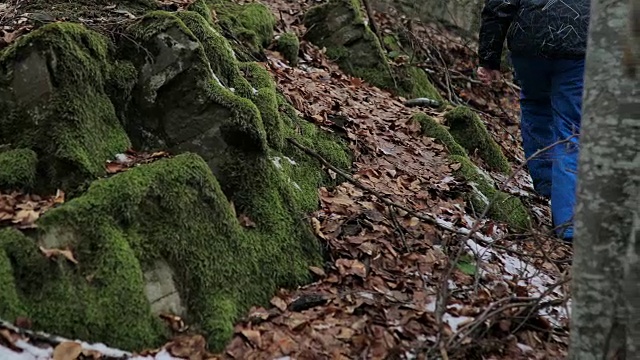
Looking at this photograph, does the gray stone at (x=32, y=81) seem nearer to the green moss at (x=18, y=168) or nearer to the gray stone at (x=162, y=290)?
the green moss at (x=18, y=168)

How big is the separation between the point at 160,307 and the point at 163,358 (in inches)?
11.5

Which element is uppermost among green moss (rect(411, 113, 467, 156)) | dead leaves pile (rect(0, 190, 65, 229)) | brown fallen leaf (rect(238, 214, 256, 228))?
green moss (rect(411, 113, 467, 156))

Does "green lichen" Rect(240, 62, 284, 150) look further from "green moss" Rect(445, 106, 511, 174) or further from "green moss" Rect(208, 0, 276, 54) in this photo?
"green moss" Rect(445, 106, 511, 174)

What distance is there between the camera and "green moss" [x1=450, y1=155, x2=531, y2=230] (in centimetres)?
511

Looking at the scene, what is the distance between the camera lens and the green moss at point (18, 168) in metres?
3.16

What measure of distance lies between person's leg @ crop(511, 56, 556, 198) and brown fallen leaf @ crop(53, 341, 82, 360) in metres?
4.14

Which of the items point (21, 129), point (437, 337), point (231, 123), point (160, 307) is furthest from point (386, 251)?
point (21, 129)

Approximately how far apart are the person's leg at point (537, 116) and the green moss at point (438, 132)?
2.43ft

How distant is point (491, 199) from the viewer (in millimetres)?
5266

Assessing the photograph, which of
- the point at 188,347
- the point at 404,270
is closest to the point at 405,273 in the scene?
the point at 404,270

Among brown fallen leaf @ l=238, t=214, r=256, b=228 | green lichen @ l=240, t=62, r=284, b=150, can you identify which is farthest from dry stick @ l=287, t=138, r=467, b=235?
brown fallen leaf @ l=238, t=214, r=256, b=228

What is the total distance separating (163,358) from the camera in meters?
2.76

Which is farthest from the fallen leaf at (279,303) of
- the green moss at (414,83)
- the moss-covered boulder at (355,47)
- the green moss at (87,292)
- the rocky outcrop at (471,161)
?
the green moss at (414,83)

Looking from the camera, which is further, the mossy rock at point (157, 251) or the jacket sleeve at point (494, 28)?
the jacket sleeve at point (494, 28)
